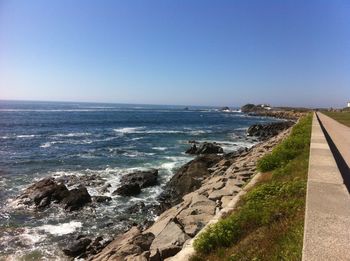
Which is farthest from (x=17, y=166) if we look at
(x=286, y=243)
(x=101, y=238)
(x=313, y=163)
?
(x=286, y=243)

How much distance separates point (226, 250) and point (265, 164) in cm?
589

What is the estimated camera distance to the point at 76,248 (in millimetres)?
11539

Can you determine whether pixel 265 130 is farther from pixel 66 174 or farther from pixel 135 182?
pixel 135 182

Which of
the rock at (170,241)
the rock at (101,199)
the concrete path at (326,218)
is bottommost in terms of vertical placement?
the rock at (101,199)

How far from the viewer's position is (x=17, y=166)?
26.3 metres

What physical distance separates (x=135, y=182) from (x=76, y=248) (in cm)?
855

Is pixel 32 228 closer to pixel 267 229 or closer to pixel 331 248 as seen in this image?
pixel 267 229

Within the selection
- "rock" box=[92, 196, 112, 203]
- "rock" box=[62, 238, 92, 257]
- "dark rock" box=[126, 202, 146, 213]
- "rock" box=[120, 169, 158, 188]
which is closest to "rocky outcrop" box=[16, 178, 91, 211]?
"rock" box=[92, 196, 112, 203]

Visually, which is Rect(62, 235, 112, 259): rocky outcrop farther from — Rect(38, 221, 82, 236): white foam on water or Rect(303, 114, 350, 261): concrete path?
Rect(303, 114, 350, 261): concrete path

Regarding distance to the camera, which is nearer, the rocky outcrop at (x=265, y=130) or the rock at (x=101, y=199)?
the rock at (x=101, y=199)

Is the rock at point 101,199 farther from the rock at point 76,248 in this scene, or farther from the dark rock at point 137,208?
the rock at point 76,248

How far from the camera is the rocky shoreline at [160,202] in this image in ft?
26.3

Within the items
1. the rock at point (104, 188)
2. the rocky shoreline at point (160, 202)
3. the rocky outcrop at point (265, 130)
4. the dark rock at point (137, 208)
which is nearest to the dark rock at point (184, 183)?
the rocky shoreline at point (160, 202)

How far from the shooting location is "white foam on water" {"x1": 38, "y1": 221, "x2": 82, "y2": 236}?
13594mm
